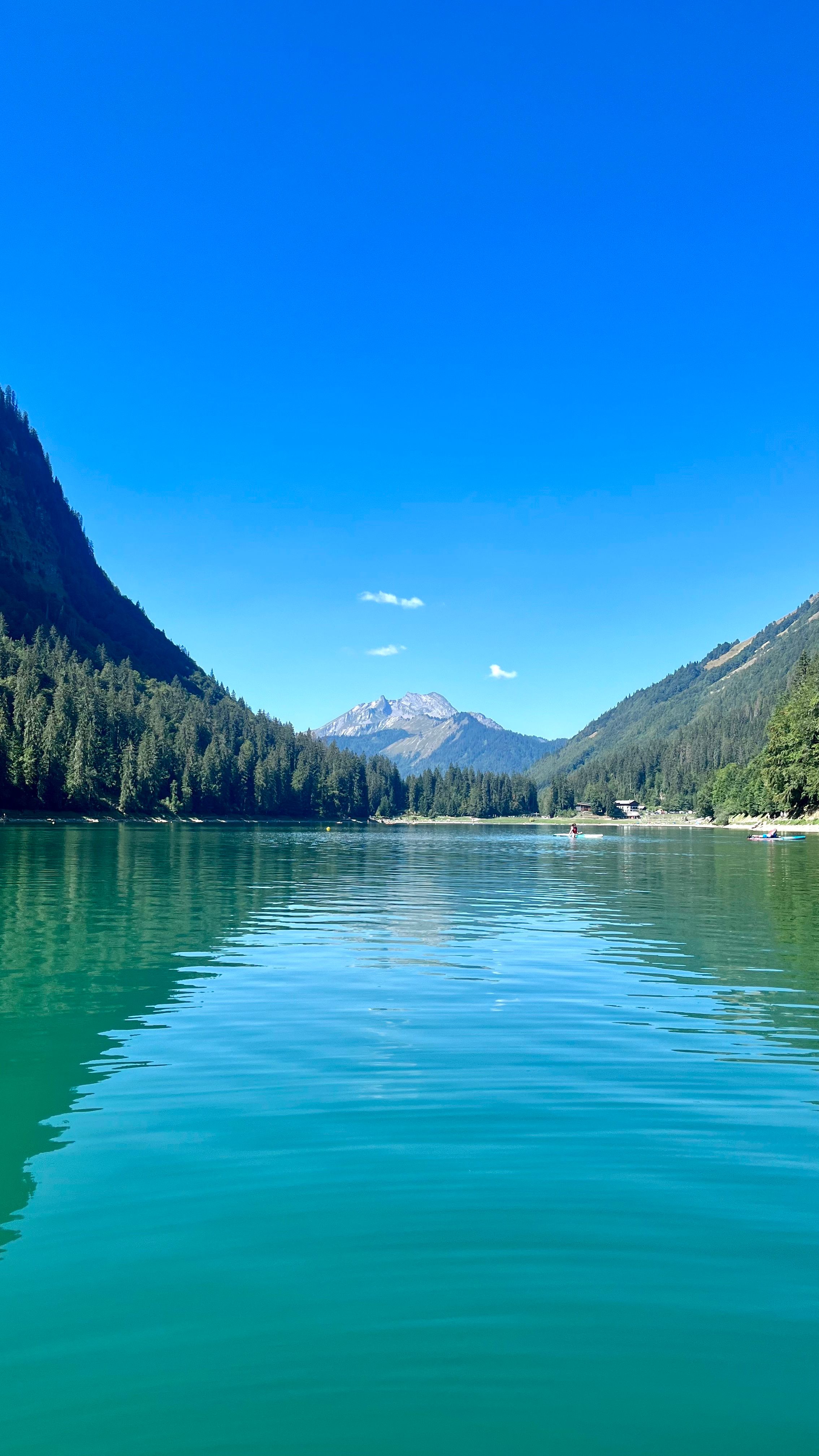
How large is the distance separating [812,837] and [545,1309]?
6225 inches

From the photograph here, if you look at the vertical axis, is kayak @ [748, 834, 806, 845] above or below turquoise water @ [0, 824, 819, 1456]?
below

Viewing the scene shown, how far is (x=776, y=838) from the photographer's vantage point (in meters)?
154

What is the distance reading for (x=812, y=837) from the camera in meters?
153

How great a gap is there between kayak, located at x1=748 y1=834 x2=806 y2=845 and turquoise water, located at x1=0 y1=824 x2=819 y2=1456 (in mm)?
128317

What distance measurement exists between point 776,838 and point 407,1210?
156177mm

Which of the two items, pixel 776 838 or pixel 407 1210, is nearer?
pixel 407 1210

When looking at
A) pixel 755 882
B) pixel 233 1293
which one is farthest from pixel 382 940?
pixel 755 882

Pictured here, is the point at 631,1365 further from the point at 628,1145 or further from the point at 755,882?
the point at 755,882

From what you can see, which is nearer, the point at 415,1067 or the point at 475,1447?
the point at 475,1447

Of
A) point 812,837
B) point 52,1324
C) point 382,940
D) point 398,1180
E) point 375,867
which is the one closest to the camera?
point 52,1324

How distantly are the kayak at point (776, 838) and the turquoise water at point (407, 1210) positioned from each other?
128m

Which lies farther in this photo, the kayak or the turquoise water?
the kayak

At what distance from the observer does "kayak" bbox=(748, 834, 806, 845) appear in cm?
14750

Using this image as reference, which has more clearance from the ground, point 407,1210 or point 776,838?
point 407,1210
